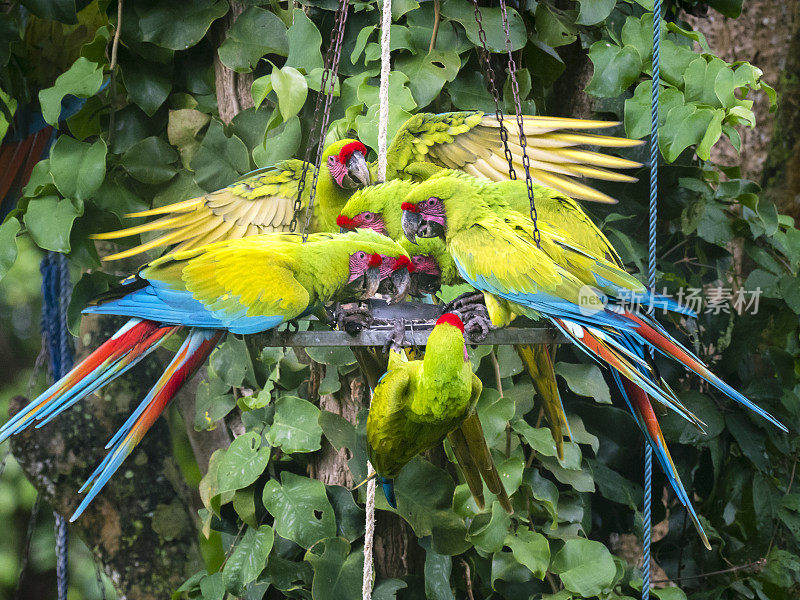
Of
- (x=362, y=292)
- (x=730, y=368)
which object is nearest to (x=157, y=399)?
(x=362, y=292)

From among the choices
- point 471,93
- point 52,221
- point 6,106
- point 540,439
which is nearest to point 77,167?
point 52,221

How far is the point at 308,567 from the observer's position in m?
1.23

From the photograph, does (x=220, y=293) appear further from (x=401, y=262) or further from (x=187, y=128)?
(x=187, y=128)

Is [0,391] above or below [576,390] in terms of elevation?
below

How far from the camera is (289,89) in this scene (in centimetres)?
116

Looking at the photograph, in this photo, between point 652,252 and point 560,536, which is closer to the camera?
point 652,252

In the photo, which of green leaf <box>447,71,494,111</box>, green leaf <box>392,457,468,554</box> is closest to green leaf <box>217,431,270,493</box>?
green leaf <box>392,457,468,554</box>

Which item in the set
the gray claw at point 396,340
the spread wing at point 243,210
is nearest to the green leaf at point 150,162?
the spread wing at point 243,210

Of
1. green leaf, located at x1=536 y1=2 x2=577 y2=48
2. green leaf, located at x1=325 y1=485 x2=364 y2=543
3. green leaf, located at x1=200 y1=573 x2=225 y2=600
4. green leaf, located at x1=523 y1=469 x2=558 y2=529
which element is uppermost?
green leaf, located at x1=536 y1=2 x2=577 y2=48

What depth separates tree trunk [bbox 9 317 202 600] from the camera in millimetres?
1562

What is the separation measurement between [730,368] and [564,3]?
0.81m

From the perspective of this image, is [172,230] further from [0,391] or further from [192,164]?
[0,391]

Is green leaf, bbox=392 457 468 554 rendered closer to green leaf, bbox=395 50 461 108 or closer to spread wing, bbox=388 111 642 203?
spread wing, bbox=388 111 642 203

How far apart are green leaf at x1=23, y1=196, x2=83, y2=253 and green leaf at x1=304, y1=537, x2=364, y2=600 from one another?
0.68m
